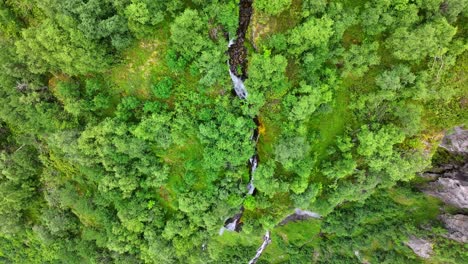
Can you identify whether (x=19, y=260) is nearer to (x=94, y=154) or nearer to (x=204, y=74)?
(x=94, y=154)

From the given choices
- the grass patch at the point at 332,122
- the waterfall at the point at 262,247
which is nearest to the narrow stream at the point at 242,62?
the grass patch at the point at 332,122

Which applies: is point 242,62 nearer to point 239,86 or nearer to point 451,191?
point 239,86

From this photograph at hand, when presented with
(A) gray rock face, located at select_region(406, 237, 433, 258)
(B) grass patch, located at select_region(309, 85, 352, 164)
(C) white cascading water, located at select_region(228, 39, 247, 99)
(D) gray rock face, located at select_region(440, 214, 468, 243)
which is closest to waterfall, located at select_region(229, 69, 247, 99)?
(C) white cascading water, located at select_region(228, 39, 247, 99)

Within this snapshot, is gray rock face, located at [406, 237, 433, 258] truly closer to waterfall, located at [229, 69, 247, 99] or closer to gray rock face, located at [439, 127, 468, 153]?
gray rock face, located at [439, 127, 468, 153]

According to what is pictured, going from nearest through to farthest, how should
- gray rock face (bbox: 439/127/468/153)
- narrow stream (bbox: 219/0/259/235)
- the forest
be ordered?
the forest < narrow stream (bbox: 219/0/259/235) < gray rock face (bbox: 439/127/468/153)

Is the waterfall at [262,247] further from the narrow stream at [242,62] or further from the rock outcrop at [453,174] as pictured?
the rock outcrop at [453,174]

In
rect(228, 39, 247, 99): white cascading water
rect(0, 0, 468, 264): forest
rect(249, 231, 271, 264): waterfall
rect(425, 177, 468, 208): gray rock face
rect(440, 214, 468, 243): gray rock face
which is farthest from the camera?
rect(249, 231, 271, 264): waterfall

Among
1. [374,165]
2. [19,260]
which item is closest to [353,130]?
[374,165]
